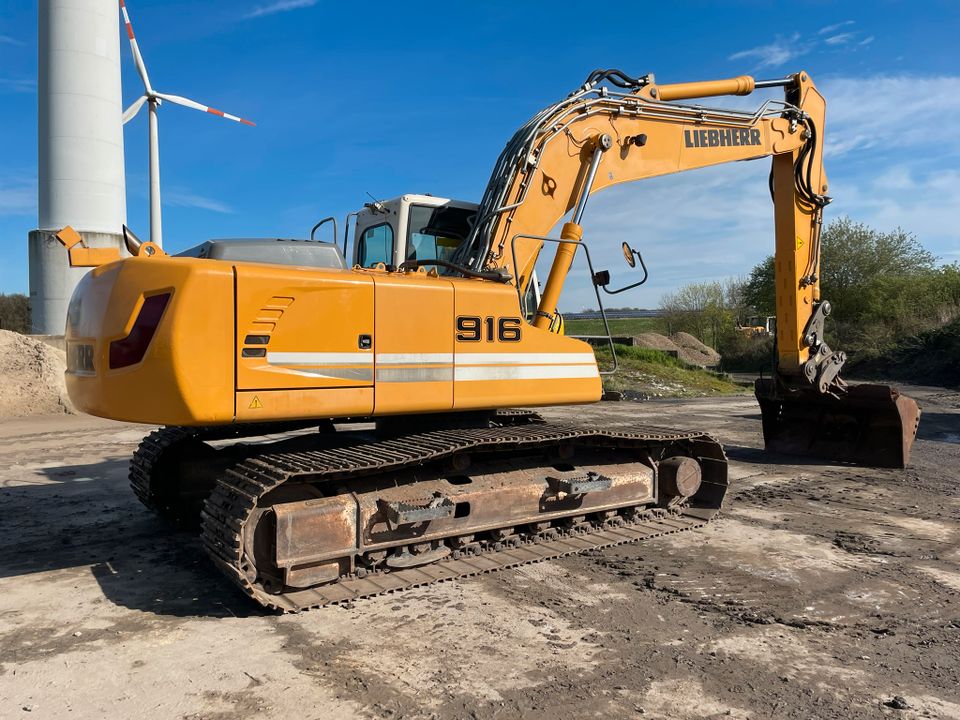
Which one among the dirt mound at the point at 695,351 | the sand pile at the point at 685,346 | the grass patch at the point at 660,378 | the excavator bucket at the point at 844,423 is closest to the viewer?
the excavator bucket at the point at 844,423

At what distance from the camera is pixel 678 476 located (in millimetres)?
6172

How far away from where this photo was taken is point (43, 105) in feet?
63.6

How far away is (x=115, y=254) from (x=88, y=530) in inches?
102

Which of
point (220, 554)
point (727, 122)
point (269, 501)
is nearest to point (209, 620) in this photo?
point (220, 554)

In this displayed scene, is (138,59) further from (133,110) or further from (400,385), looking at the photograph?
(400,385)

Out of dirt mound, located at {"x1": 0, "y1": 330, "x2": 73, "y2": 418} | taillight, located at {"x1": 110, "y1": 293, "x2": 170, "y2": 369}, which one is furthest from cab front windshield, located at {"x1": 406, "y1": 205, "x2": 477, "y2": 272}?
dirt mound, located at {"x1": 0, "y1": 330, "x2": 73, "y2": 418}

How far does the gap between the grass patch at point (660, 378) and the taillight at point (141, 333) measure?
15945 millimetres

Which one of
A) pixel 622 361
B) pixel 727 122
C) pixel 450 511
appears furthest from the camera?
pixel 622 361

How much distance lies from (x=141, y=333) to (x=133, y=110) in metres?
19.5

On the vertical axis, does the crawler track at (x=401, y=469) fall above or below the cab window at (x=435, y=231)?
below

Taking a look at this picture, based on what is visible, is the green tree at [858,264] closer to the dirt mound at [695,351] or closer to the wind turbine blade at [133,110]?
the dirt mound at [695,351]

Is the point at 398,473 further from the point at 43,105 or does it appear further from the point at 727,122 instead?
the point at 43,105

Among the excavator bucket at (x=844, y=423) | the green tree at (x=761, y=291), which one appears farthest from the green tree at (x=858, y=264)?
the excavator bucket at (x=844, y=423)

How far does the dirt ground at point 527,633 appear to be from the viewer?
10.3ft
